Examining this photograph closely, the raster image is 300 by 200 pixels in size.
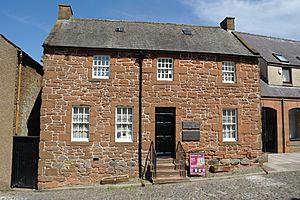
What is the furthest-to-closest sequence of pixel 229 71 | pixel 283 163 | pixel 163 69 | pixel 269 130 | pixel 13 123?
pixel 269 130 < pixel 283 163 < pixel 229 71 < pixel 163 69 < pixel 13 123

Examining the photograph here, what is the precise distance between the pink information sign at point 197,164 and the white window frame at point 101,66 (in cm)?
577

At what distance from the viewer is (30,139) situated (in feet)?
38.0

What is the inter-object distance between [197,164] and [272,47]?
14.7 m

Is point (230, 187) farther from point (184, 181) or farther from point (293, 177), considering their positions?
point (293, 177)

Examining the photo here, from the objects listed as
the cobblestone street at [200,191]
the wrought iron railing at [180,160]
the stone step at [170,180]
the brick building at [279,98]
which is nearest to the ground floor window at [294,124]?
the brick building at [279,98]

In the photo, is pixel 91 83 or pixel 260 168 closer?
pixel 91 83

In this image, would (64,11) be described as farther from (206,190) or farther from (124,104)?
(206,190)

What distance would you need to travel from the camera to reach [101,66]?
1223 cm

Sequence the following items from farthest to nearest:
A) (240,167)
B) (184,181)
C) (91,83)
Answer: (240,167) → (91,83) → (184,181)

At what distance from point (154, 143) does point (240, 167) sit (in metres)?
4.67

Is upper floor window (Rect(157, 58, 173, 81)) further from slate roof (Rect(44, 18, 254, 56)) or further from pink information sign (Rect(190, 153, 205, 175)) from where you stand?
pink information sign (Rect(190, 153, 205, 175))

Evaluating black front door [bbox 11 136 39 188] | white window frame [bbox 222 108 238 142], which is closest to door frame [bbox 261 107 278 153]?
white window frame [bbox 222 108 238 142]

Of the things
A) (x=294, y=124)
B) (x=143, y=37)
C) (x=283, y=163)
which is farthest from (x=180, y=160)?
(x=294, y=124)

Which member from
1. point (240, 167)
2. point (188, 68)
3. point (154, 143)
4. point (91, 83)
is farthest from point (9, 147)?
point (240, 167)
